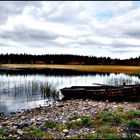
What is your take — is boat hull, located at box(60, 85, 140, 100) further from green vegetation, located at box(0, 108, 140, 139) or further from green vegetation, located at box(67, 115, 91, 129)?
green vegetation, located at box(67, 115, 91, 129)

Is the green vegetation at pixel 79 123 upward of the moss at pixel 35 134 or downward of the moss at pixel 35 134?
upward

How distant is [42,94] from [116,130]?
26.5m


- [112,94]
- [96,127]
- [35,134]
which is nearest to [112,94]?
[112,94]

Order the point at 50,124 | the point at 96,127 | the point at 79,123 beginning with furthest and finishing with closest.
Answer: the point at 50,124 → the point at 79,123 → the point at 96,127

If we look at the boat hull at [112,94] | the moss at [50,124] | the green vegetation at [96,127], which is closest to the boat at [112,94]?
the boat hull at [112,94]

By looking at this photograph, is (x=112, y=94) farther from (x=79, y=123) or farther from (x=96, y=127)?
(x=96, y=127)

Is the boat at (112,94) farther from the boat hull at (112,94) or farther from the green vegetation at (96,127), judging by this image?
the green vegetation at (96,127)

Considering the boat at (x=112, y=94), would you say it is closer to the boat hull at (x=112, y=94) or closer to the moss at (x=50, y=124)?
the boat hull at (x=112, y=94)

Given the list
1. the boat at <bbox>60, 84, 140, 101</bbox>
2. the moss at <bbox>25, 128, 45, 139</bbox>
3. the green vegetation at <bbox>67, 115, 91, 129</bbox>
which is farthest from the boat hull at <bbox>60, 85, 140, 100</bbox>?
the moss at <bbox>25, 128, 45, 139</bbox>

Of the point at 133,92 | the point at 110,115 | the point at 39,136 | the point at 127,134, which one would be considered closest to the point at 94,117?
the point at 110,115

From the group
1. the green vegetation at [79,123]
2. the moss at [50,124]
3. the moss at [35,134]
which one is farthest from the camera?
the moss at [50,124]

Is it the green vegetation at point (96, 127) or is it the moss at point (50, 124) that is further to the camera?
the moss at point (50, 124)

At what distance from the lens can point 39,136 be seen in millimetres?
17438

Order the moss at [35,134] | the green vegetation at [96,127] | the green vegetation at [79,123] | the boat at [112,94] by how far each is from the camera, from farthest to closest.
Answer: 1. the boat at [112,94]
2. the green vegetation at [79,123]
3. the moss at [35,134]
4. the green vegetation at [96,127]
